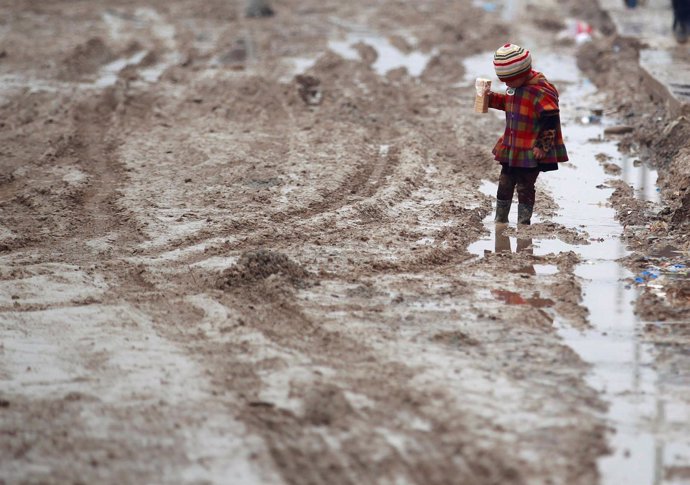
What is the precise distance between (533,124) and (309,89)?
Answer: 6.66 metres

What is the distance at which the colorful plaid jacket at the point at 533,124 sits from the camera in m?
7.95

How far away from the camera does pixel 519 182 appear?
329 inches

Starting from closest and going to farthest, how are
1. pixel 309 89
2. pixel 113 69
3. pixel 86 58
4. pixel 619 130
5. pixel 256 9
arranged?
1. pixel 619 130
2. pixel 309 89
3. pixel 113 69
4. pixel 86 58
5. pixel 256 9

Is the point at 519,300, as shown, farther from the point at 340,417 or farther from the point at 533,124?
the point at 340,417

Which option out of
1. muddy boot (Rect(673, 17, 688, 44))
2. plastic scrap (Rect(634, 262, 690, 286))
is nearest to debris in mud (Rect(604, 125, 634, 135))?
plastic scrap (Rect(634, 262, 690, 286))

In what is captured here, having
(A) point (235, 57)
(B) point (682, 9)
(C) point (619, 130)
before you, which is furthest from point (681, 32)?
(A) point (235, 57)

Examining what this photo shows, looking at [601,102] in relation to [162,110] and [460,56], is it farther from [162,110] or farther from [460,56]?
[162,110]

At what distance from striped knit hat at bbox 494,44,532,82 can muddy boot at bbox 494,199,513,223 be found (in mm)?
1121

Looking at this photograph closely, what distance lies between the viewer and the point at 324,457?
4598mm

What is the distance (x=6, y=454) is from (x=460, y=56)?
1387cm

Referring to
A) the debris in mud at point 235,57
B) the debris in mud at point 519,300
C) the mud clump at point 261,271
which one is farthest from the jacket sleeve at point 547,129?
the debris in mud at point 235,57

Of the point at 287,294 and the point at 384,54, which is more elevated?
the point at 287,294

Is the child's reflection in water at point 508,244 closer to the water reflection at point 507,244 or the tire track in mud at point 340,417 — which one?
the water reflection at point 507,244

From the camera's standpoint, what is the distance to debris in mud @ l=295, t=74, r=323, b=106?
13570 mm
